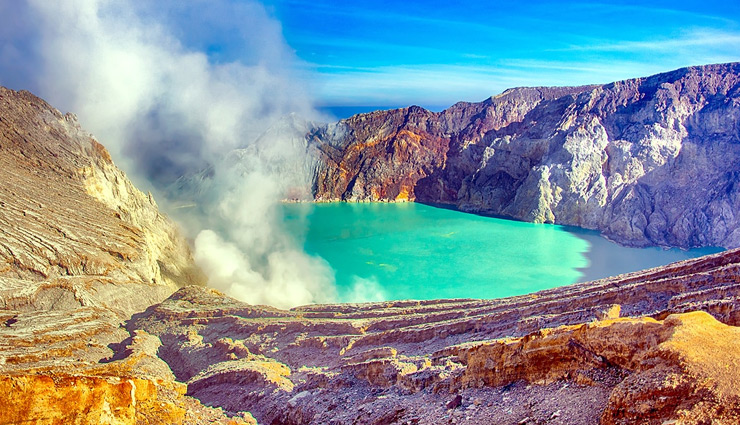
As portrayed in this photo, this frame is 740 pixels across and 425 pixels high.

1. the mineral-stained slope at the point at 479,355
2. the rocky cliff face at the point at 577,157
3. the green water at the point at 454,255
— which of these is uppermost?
the rocky cliff face at the point at 577,157

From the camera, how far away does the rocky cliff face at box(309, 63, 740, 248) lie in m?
48.1

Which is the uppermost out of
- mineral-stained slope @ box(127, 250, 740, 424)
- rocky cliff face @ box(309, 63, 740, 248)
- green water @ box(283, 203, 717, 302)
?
rocky cliff face @ box(309, 63, 740, 248)

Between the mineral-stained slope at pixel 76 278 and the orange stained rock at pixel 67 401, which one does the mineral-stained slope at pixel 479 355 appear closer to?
the mineral-stained slope at pixel 76 278

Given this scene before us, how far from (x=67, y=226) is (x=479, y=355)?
18282 millimetres

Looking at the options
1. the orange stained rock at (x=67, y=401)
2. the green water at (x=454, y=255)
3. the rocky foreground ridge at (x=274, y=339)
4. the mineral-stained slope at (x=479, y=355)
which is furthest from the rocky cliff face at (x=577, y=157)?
the orange stained rock at (x=67, y=401)

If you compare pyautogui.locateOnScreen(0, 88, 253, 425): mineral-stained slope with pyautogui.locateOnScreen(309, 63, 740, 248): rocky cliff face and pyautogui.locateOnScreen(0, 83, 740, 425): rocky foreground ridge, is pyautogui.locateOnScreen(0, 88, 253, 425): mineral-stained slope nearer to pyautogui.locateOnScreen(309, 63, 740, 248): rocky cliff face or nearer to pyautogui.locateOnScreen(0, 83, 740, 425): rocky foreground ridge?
pyautogui.locateOnScreen(0, 83, 740, 425): rocky foreground ridge

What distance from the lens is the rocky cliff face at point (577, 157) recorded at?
48094mm

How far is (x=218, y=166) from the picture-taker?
67750mm

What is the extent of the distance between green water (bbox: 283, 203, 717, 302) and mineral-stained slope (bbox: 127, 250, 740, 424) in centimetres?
1120

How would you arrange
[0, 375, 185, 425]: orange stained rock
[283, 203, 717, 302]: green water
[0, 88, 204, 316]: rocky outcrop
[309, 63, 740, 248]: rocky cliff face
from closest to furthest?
1. [0, 375, 185, 425]: orange stained rock
2. [0, 88, 204, 316]: rocky outcrop
3. [283, 203, 717, 302]: green water
4. [309, 63, 740, 248]: rocky cliff face

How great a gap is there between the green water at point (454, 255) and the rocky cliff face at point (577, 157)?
425cm

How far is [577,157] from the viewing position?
56.2m

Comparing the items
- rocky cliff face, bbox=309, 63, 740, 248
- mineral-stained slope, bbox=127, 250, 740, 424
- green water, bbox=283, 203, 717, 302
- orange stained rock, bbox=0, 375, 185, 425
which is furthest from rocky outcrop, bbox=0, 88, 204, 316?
rocky cliff face, bbox=309, 63, 740, 248

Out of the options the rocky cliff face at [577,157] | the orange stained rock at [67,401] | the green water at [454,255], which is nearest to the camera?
the orange stained rock at [67,401]
